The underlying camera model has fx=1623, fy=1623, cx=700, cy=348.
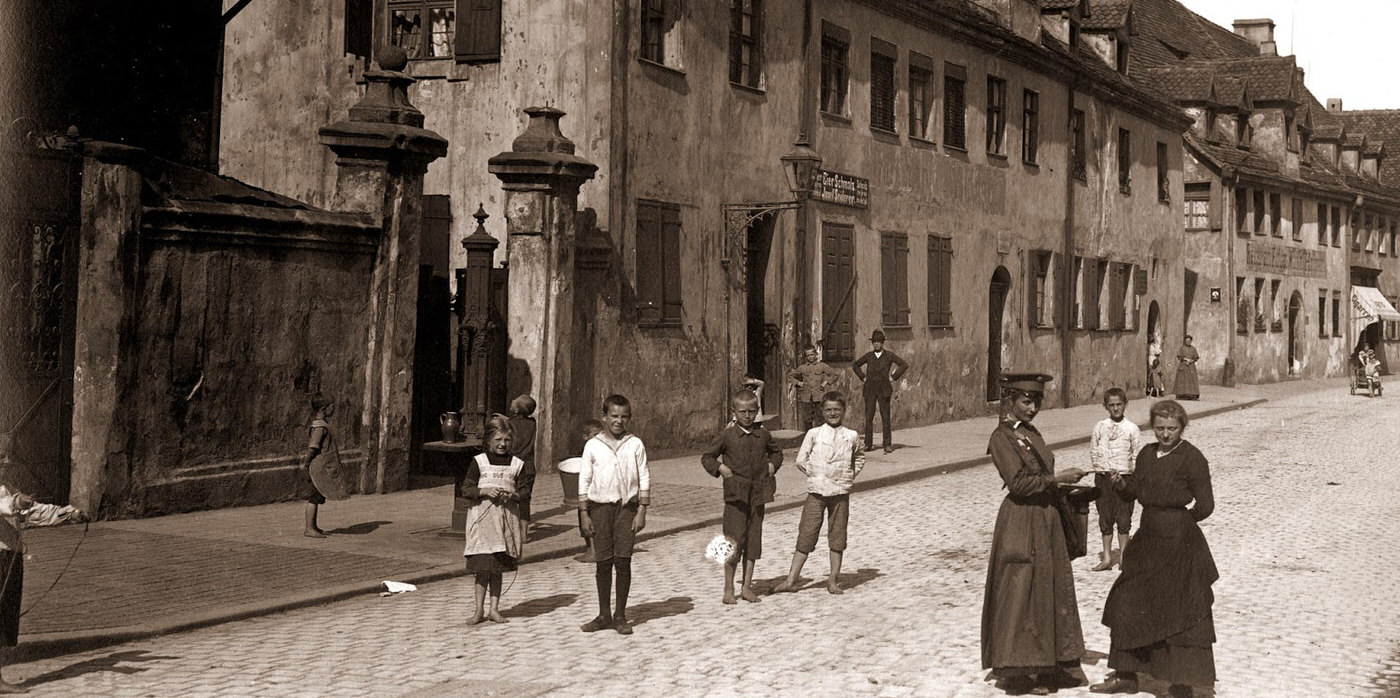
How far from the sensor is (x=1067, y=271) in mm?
34062

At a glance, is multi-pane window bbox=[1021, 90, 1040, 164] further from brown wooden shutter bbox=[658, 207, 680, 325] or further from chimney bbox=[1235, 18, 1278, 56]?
chimney bbox=[1235, 18, 1278, 56]

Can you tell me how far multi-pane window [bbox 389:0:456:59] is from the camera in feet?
65.0

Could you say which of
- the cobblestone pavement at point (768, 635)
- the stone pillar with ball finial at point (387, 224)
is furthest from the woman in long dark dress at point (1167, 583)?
the stone pillar with ball finial at point (387, 224)

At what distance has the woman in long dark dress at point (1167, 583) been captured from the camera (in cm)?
753

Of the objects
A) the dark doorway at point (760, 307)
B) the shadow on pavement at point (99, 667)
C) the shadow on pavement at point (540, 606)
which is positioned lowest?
the shadow on pavement at point (99, 667)

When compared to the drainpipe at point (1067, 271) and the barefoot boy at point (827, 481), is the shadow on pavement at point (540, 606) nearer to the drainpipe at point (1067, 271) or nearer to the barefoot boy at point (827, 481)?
the barefoot boy at point (827, 481)

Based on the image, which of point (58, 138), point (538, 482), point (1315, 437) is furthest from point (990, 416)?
point (58, 138)

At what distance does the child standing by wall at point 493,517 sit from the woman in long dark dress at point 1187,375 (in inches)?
1192

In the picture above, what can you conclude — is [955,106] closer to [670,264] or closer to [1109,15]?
[670,264]

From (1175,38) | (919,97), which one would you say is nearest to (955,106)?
(919,97)

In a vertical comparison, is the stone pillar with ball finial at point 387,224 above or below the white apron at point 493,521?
above

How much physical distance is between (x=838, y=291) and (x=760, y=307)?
2041mm

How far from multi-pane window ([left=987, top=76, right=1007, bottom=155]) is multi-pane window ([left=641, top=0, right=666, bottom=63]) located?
37.8 ft

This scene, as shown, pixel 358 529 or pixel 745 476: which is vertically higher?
pixel 745 476
